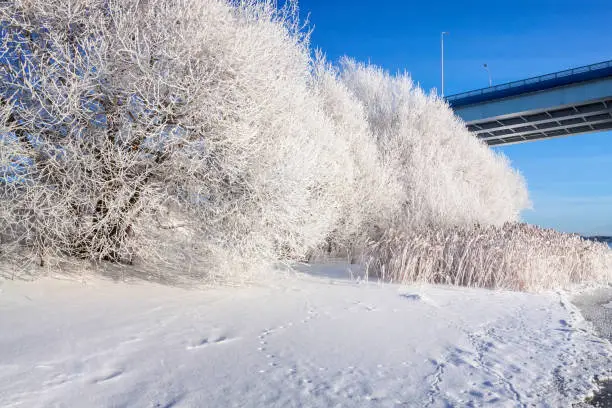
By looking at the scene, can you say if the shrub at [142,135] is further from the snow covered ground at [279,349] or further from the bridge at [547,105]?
the bridge at [547,105]

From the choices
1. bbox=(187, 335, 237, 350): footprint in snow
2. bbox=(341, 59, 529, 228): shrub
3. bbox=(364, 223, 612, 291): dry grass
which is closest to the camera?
bbox=(187, 335, 237, 350): footprint in snow

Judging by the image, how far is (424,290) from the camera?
23.3ft

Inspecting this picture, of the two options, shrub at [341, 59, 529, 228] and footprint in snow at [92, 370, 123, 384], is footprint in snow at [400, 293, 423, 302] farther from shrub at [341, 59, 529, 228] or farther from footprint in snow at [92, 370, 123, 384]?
shrub at [341, 59, 529, 228]

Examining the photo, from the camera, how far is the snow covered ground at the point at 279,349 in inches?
114

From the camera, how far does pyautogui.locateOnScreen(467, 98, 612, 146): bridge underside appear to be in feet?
88.1

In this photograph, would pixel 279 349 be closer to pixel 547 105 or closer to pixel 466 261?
pixel 466 261

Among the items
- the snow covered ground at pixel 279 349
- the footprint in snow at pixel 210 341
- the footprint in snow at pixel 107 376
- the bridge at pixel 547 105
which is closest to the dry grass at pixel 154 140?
the snow covered ground at pixel 279 349

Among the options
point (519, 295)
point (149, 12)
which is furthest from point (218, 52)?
point (519, 295)

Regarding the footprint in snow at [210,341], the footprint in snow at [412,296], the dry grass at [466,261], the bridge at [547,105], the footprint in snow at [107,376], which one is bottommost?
the footprint in snow at [107,376]

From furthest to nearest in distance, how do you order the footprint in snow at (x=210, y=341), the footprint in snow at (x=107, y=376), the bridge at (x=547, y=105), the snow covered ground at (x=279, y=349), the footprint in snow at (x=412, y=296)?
the bridge at (x=547, y=105) < the footprint in snow at (x=412, y=296) < the footprint in snow at (x=210, y=341) < the footprint in snow at (x=107, y=376) < the snow covered ground at (x=279, y=349)

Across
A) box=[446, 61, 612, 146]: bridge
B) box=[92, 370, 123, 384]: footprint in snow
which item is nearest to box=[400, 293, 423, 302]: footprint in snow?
box=[92, 370, 123, 384]: footprint in snow

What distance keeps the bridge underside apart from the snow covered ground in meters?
23.9

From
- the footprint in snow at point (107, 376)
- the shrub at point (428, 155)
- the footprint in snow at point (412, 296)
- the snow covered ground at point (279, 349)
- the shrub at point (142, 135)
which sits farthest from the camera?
the shrub at point (428, 155)

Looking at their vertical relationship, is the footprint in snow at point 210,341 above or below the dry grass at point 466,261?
below
